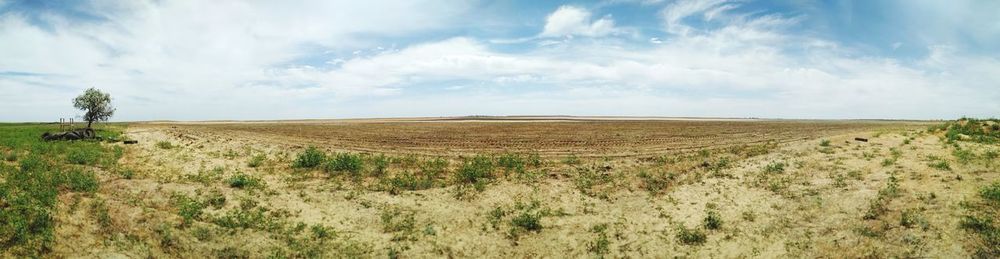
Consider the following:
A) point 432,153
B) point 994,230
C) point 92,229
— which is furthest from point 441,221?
point 432,153

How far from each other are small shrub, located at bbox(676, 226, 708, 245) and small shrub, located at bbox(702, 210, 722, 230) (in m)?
0.49

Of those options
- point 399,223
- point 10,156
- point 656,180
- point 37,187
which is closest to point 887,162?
point 656,180

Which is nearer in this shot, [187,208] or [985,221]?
[985,221]

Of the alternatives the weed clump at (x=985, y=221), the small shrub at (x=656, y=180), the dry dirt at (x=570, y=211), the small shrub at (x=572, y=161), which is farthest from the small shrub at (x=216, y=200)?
the weed clump at (x=985, y=221)

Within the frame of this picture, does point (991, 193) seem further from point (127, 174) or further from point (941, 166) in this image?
point (127, 174)

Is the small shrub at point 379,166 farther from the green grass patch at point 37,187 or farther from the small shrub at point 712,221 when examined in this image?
the small shrub at point 712,221

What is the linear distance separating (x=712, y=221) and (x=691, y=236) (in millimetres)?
1195

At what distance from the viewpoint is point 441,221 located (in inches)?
515

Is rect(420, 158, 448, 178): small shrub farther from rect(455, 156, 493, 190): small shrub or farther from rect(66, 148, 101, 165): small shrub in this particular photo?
rect(66, 148, 101, 165): small shrub

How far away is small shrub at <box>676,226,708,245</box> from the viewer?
11562 mm

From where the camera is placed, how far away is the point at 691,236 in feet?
38.4

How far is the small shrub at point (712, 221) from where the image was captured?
12.4m

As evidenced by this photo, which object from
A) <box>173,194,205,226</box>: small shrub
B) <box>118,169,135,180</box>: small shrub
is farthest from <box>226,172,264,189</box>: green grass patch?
<box>118,169,135,180</box>: small shrub

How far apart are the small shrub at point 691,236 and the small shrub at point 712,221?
0.49 m
